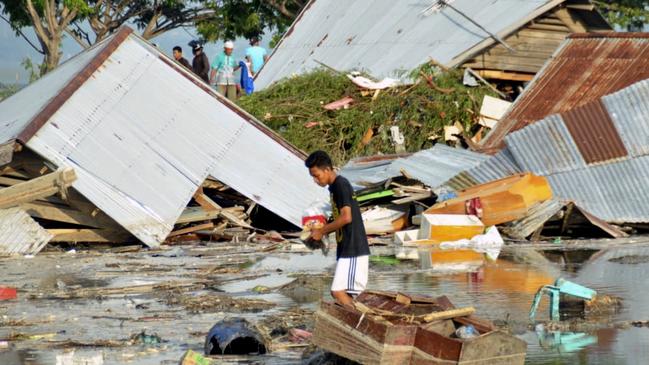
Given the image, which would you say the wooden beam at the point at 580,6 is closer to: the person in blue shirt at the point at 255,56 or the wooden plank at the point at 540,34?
the wooden plank at the point at 540,34

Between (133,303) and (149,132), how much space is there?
295 inches

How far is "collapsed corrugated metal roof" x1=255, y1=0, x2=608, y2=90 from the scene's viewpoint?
25141 millimetres

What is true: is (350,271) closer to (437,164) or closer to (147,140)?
(147,140)

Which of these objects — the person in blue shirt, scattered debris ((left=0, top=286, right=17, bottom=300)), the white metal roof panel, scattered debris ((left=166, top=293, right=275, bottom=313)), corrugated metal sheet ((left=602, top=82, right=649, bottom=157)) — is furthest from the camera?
the person in blue shirt

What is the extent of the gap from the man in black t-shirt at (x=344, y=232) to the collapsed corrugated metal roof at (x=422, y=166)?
10176mm

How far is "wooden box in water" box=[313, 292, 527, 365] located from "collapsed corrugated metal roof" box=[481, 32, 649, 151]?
13.6 metres

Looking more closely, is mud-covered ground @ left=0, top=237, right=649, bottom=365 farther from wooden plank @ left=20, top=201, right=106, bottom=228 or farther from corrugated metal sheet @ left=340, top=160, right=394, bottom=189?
corrugated metal sheet @ left=340, top=160, right=394, bottom=189

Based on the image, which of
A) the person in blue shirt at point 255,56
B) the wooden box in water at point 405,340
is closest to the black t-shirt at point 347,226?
the wooden box in water at point 405,340

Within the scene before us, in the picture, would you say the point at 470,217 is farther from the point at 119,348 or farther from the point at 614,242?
the point at 119,348

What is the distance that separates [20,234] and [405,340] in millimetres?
10372

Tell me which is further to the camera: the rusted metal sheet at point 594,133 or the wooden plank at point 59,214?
the rusted metal sheet at point 594,133

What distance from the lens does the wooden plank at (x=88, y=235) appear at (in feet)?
57.7

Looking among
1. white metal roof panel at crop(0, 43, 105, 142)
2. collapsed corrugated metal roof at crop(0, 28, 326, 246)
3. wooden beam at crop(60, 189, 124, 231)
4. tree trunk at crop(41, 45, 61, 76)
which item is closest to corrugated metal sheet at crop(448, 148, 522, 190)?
collapsed corrugated metal roof at crop(0, 28, 326, 246)

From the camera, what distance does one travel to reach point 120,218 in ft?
56.3
